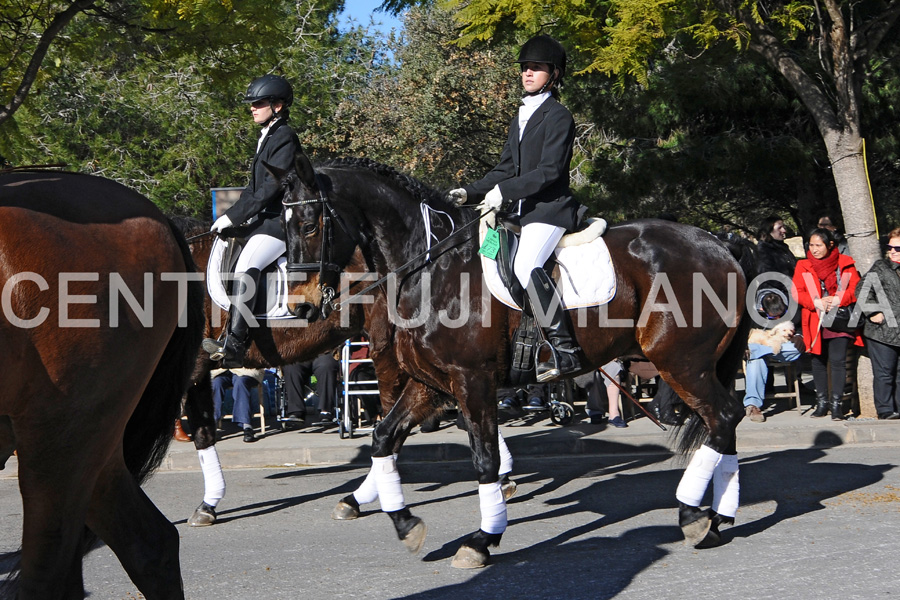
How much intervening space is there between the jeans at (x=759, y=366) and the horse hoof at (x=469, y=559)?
6.53 metres

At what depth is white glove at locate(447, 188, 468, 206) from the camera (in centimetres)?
629

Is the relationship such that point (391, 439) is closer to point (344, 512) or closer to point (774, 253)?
point (344, 512)

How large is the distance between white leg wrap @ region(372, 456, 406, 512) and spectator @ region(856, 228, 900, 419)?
Result: 6704mm

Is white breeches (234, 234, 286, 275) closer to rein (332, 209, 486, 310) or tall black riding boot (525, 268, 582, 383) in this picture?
rein (332, 209, 486, 310)

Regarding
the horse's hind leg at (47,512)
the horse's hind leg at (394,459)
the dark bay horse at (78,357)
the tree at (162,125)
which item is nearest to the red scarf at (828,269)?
the horse's hind leg at (394,459)

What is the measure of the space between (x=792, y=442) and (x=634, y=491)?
9.61ft

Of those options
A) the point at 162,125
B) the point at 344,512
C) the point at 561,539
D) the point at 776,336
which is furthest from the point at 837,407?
the point at 162,125

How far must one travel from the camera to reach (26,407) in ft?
10.0

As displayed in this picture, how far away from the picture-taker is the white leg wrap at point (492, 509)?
568 cm

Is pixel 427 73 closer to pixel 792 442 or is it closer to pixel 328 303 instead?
pixel 792 442

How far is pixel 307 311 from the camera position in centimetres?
612

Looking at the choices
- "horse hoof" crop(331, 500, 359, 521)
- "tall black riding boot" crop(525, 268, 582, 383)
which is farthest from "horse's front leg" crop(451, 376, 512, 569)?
"horse hoof" crop(331, 500, 359, 521)

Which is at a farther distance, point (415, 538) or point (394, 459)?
point (394, 459)

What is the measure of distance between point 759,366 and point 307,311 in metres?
7.07
